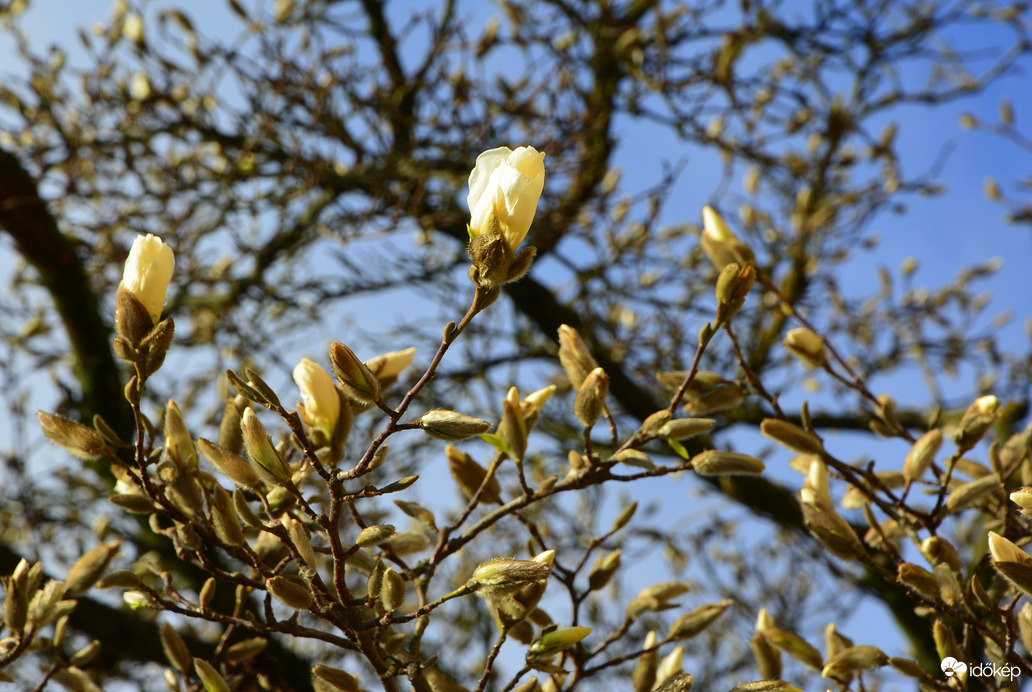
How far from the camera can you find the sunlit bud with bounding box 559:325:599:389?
3.31 ft

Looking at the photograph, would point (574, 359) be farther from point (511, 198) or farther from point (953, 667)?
point (953, 667)

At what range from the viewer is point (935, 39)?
11.4 feet

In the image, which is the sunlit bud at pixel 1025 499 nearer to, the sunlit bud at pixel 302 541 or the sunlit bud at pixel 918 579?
the sunlit bud at pixel 918 579

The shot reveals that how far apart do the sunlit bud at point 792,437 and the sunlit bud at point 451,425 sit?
1.86 feet

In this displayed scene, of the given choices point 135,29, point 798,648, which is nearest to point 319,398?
point 798,648

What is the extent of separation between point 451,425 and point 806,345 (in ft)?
2.65

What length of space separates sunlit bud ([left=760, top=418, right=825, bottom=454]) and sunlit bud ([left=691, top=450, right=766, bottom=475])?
0.54 feet

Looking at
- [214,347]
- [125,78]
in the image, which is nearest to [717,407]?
[214,347]

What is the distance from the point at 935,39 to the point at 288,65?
Answer: 2.94 meters

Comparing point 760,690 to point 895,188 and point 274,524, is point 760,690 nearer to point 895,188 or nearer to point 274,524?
point 274,524

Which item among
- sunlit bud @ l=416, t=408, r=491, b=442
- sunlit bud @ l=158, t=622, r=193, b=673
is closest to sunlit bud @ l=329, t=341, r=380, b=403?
sunlit bud @ l=416, t=408, r=491, b=442

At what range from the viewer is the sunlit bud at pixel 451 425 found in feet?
2.31

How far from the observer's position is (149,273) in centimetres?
79

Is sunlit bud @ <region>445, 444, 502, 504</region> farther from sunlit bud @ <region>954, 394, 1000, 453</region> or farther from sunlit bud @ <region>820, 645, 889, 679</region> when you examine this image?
sunlit bud @ <region>954, 394, 1000, 453</region>
